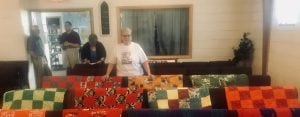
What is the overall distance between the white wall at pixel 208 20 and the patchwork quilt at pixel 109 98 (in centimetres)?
→ 292

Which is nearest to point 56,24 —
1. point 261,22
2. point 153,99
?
point 261,22

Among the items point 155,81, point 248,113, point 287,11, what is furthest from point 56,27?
point 248,113

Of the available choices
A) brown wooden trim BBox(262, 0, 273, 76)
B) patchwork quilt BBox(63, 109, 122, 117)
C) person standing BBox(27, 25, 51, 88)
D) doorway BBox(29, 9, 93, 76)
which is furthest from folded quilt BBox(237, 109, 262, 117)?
person standing BBox(27, 25, 51, 88)

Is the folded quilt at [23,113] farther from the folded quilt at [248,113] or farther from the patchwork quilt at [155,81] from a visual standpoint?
the patchwork quilt at [155,81]

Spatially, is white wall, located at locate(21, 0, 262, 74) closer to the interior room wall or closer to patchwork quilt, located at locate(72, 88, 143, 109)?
the interior room wall

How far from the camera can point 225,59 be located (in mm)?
5504

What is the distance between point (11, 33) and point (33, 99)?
3.04 m

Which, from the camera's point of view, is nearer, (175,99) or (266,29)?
(175,99)

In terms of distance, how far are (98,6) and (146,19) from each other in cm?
94

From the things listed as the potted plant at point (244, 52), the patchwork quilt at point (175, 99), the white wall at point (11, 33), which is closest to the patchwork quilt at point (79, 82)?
the patchwork quilt at point (175, 99)

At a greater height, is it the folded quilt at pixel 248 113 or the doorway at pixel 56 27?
the doorway at pixel 56 27

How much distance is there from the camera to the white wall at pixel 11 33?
16.4ft

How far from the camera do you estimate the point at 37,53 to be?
5250mm

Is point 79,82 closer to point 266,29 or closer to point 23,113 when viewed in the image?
point 23,113
